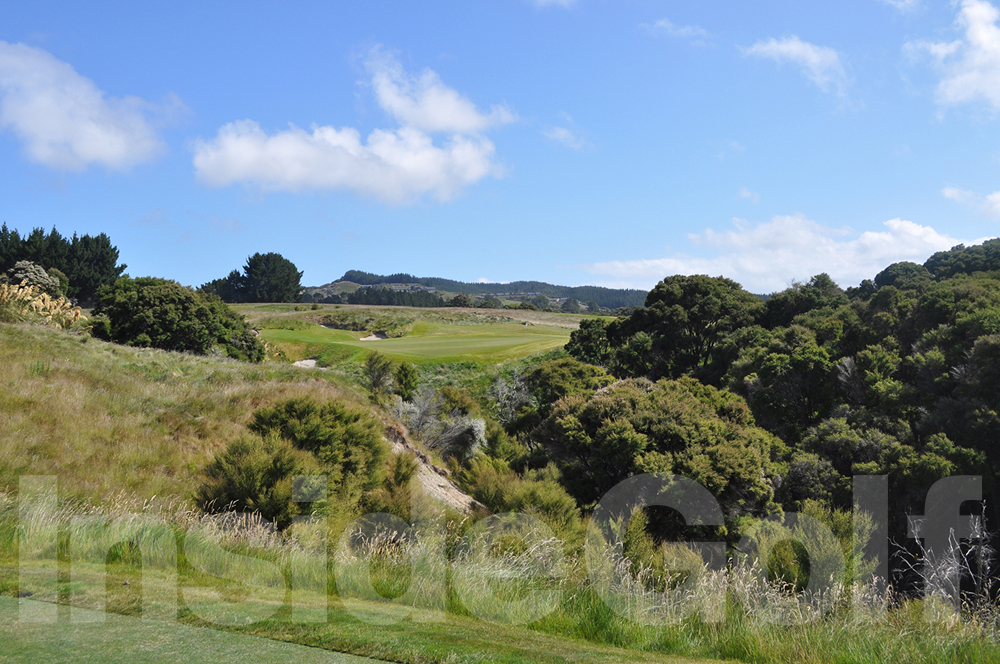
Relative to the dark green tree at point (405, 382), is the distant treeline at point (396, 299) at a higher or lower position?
higher

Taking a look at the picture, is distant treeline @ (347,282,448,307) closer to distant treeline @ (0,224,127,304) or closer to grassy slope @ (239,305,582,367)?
grassy slope @ (239,305,582,367)

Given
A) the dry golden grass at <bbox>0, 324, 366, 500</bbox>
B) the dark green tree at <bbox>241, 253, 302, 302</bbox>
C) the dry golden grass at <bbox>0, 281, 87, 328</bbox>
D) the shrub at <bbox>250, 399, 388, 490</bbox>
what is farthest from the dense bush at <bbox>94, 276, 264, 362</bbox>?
the dark green tree at <bbox>241, 253, 302, 302</bbox>

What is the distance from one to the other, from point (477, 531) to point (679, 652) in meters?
4.48

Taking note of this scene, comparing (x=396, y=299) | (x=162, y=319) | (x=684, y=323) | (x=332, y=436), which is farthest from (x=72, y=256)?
(x=332, y=436)

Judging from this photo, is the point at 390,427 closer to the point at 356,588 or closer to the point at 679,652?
the point at 356,588

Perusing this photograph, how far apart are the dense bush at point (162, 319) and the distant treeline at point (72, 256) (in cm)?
3605

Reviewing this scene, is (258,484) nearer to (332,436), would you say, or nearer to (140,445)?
(332,436)

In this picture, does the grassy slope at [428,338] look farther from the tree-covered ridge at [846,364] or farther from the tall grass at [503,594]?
the tall grass at [503,594]

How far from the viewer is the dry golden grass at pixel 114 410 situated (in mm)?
10445

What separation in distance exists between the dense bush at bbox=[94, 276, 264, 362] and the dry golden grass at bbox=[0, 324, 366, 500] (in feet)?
33.4

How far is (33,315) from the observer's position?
24.1 meters

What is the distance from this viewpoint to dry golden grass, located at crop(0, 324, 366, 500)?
10.4 m

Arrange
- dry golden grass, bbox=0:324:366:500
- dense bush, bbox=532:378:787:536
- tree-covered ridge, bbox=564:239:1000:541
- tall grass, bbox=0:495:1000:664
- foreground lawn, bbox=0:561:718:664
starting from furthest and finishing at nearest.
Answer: tree-covered ridge, bbox=564:239:1000:541 < dense bush, bbox=532:378:787:536 < dry golden grass, bbox=0:324:366:500 < tall grass, bbox=0:495:1000:664 < foreground lawn, bbox=0:561:718:664

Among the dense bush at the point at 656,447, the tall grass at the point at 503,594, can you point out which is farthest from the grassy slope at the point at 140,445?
the dense bush at the point at 656,447
